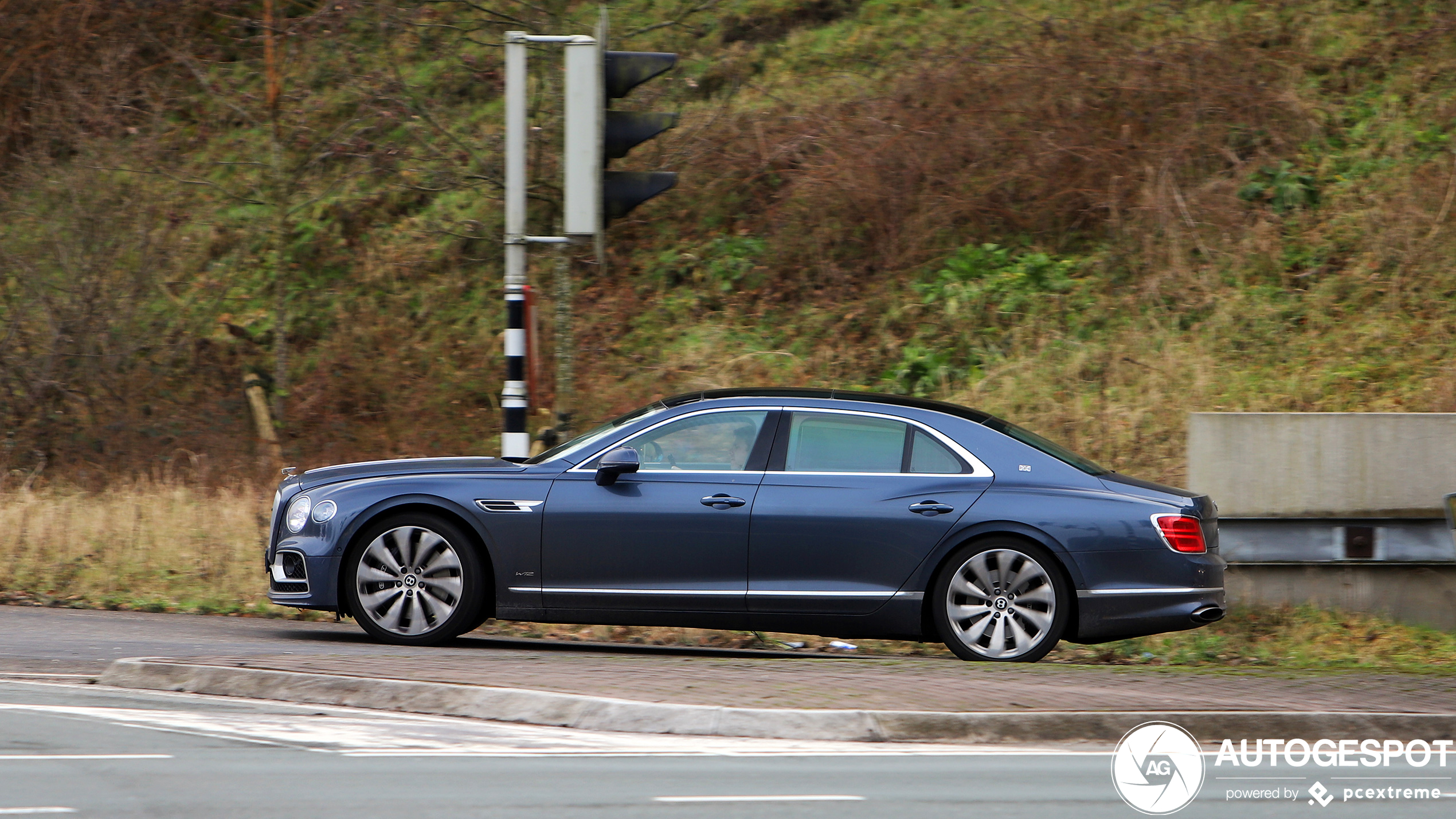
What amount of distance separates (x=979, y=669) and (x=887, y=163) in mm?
10965

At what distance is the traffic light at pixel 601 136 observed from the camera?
912 centimetres

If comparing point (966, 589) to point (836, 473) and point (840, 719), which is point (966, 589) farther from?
point (840, 719)

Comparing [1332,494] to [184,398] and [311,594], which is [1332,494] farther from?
[184,398]

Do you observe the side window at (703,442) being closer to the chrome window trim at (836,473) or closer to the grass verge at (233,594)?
the chrome window trim at (836,473)

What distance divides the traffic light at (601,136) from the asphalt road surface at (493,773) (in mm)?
3602

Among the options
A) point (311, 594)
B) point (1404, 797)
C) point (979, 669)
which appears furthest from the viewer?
point (311, 594)

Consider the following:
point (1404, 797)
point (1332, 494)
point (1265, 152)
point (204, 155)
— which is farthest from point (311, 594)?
point (204, 155)

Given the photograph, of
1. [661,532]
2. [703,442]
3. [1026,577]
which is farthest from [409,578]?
[1026,577]

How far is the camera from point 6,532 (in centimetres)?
1263

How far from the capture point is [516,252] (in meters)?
10.3

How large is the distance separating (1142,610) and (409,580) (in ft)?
14.0

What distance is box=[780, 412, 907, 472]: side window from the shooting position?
28.7 feet

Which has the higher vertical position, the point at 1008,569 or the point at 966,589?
the point at 1008,569

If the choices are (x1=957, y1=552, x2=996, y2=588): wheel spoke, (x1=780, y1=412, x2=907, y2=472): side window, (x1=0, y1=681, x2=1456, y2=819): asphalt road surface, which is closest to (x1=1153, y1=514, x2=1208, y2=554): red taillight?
(x1=957, y1=552, x2=996, y2=588): wheel spoke
